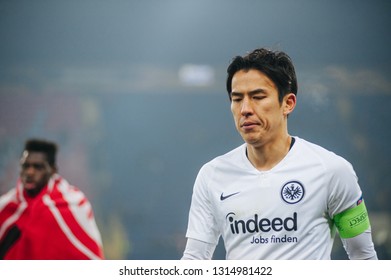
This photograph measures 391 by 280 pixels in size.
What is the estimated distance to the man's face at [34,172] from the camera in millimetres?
3785

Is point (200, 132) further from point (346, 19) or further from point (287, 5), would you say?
point (346, 19)

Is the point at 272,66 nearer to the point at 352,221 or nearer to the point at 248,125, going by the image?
the point at 248,125

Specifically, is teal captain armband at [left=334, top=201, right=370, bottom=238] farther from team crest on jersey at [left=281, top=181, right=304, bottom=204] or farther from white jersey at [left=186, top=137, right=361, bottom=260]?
team crest on jersey at [left=281, top=181, right=304, bottom=204]

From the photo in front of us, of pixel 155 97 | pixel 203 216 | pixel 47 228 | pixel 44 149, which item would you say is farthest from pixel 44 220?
pixel 155 97

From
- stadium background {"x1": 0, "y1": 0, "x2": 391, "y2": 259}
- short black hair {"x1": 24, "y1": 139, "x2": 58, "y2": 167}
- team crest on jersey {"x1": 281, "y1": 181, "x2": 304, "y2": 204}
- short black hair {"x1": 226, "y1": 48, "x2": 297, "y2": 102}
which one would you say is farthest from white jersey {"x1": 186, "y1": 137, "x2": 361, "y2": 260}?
stadium background {"x1": 0, "y1": 0, "x2": 391, "y2": 259}

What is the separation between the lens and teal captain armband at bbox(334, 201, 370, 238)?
6.01 feet

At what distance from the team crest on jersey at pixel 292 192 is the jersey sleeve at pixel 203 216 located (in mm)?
273

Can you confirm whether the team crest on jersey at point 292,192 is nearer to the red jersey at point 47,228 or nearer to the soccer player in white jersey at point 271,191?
the soccer player in white jersey at point 271,191

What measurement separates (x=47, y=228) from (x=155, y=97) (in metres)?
3.38

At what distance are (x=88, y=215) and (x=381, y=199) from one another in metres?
3.11

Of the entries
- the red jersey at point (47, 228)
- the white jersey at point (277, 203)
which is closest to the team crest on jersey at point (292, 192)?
the white jersey at point (277, 203)

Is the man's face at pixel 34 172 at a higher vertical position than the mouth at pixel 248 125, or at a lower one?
higher

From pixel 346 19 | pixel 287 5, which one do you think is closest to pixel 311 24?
pixel 346 19
